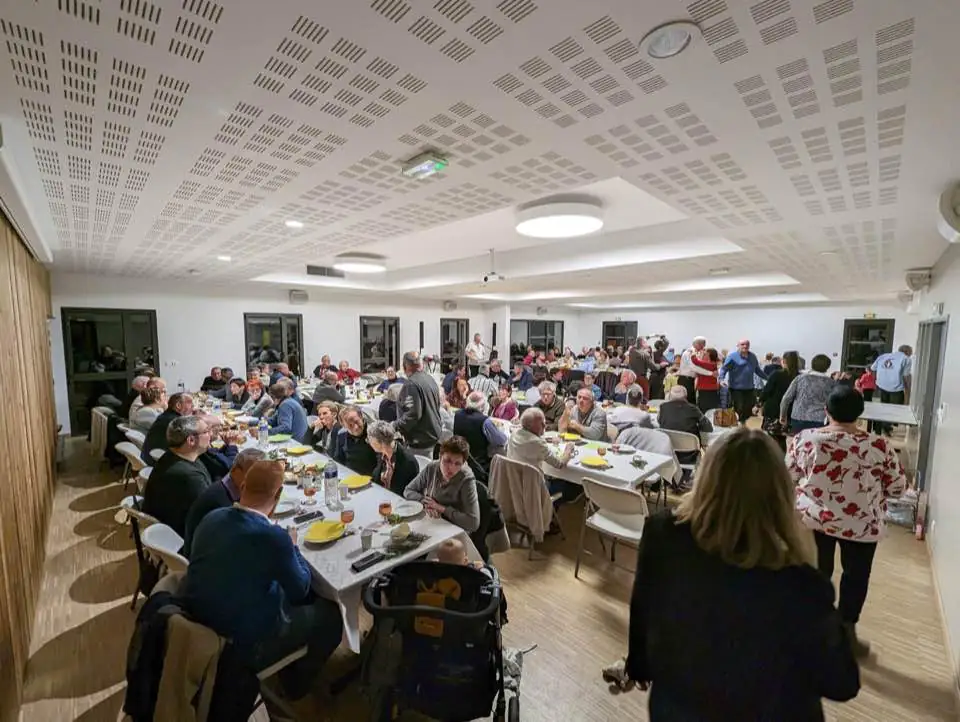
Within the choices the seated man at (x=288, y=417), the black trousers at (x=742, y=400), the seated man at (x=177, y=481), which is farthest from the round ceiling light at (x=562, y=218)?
the black trousers at (x=742, y=400)

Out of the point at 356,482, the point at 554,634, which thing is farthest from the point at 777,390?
the point at 356,482

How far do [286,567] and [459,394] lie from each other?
13.5ft

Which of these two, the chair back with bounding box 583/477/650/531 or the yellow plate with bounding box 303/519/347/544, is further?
the chair back with bounding box 583/477/650/531

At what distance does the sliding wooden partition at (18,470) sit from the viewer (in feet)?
6.51

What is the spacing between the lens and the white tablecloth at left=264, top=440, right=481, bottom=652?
197 cm

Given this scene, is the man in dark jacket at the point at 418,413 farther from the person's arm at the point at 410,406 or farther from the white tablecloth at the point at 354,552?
the white tablecloth at the point at 354,552

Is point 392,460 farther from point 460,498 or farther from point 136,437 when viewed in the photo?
point 136,437

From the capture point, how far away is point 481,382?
24.5 feet

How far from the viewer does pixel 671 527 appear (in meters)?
1.14

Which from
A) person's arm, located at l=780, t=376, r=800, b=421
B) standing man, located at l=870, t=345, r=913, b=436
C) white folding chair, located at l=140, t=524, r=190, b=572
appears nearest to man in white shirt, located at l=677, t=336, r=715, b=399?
person's arm, located at l=780, t=376, r=800, b=421

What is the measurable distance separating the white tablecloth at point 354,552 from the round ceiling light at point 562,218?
2451 millimetres

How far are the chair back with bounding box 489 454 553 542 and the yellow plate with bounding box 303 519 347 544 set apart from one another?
1384mm

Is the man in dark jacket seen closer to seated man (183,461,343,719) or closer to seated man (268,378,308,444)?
seated man (268,378,308,444)

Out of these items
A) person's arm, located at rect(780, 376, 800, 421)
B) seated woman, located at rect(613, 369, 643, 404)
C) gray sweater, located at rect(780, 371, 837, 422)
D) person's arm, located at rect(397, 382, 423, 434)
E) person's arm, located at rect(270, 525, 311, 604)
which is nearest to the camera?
person's arm, located at rect(270, 525, 311, 604)
